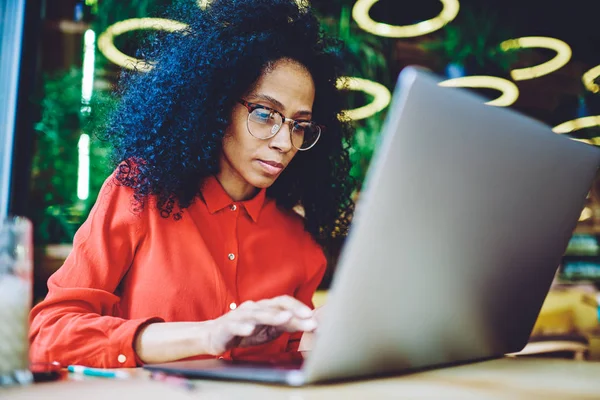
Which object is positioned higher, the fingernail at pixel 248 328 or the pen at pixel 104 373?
the fingernail at pixel 248 328

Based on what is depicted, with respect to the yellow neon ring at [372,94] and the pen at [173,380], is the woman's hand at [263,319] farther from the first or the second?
the yellow neon ring at [372,94]

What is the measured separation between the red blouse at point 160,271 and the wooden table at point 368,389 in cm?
23

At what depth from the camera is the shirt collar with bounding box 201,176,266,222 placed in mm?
1339

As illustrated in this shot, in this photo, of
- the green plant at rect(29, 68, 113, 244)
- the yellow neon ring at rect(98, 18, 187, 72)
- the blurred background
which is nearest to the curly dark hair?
the yellow neon ring at rect(98, 18, 187, 72)

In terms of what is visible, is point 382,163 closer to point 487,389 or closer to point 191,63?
Result: point 487,389

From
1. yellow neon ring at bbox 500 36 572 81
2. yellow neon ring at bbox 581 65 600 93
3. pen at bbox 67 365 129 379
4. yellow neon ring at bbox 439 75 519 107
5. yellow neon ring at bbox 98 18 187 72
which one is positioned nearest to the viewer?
pen at bbox 67 365 129 379

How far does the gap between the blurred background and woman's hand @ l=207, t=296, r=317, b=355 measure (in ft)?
6.05

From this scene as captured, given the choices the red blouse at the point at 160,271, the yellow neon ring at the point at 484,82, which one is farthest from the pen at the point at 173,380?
the yellow neon ring at the point at 484,82

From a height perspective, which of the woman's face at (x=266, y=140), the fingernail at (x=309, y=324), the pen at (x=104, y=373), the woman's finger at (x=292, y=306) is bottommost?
the pen at (x=104, y=373)

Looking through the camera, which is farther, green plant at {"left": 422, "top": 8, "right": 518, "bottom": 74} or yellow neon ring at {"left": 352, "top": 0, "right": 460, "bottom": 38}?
green plant at {"left": 422, "top": 8, "right": 518, "bottom": 74}

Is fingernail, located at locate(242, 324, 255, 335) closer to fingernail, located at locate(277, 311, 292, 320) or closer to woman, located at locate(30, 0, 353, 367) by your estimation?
fingernail, located at locate(277, 311, 292, 320)

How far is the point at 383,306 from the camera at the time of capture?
1.90 ft

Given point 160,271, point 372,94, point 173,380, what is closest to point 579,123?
point 372,94

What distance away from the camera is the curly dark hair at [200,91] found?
1.34 m
